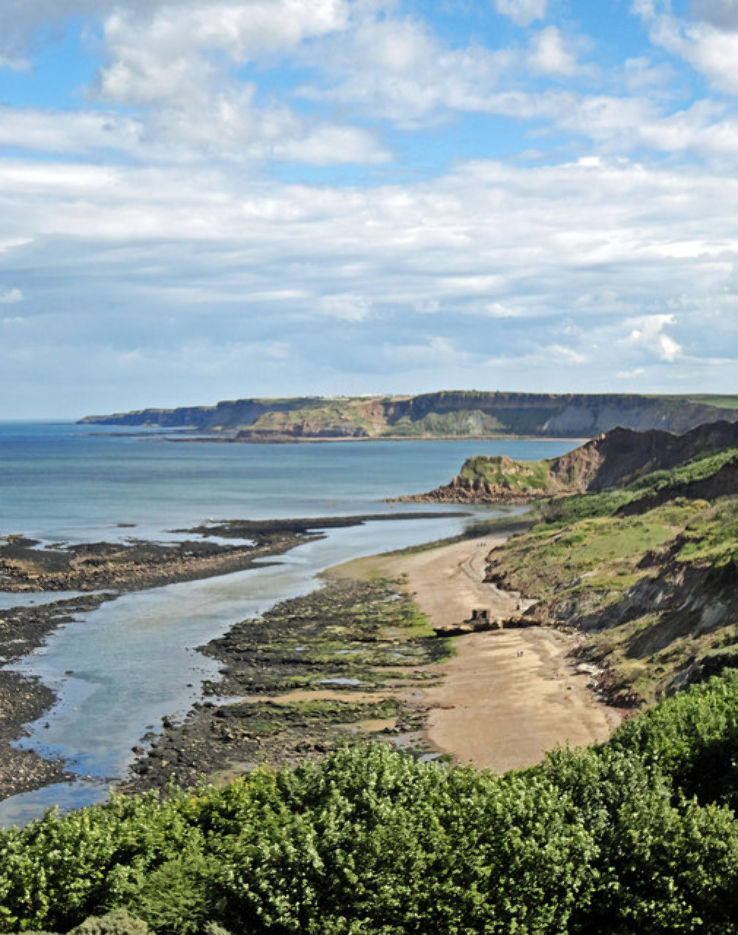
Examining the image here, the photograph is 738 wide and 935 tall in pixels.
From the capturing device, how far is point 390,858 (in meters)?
24.8

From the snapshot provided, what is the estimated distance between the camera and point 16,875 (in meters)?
25.3

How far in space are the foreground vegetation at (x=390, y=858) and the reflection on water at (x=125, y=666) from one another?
643 inches

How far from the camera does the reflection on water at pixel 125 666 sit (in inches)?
1866

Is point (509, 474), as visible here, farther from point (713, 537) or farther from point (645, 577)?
point (645, 577)

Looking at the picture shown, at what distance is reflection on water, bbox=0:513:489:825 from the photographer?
47406 mm

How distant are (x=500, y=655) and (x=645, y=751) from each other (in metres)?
33.1

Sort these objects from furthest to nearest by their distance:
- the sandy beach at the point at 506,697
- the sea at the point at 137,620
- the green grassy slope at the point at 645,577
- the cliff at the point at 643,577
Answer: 1. the green grassy slope at the point at 645,577
2. the cliff at the point at 643,577
3. the sea at the point at 137,620
4. the sandy beach at the point at 506,697

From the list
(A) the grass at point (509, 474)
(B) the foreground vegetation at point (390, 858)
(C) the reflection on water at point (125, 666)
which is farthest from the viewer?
(A) the grass at point (509, 474)

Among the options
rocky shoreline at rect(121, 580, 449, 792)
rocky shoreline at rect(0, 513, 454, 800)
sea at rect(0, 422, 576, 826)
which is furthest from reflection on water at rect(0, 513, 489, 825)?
rocky shoreline at rect(121, 580, 449, 792)

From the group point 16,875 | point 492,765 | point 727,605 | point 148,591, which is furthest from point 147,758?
point 148,591

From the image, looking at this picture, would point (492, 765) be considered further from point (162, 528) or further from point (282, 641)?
point (162, 528)

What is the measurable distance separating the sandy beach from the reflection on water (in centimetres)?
1558

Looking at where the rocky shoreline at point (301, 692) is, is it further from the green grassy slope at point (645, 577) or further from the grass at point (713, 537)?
the grass at point (713, 537)

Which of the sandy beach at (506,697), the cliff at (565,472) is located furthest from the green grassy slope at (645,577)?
the cliff at (565,472)
